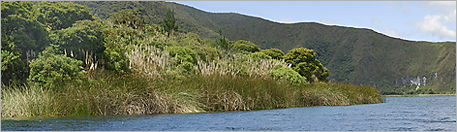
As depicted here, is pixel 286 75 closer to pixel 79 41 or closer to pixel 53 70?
pixel 79 41

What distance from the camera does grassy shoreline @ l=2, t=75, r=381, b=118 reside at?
15.6m

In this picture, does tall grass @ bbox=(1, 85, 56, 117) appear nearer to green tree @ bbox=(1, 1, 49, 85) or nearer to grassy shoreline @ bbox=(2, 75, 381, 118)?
grassy shoreline @ bbox=(2, 75, 381, 118)

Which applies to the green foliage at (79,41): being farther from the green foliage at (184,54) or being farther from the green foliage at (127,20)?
the green foliage at (127,20)

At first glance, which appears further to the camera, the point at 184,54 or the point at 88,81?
the point at 184,54

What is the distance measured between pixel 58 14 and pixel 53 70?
25.5 feet

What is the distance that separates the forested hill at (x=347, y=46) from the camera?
102250mm

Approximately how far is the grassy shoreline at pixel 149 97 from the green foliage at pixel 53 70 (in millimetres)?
516

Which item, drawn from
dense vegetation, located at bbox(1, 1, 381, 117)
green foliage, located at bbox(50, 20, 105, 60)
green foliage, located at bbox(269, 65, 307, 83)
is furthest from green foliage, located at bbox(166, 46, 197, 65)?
→ green foliage, located at bbox(50, 20, 105, 60)

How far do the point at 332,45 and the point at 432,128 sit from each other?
113m

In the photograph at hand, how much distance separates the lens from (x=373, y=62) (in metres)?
114

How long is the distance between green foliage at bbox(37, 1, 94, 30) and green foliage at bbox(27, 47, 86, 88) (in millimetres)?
4942

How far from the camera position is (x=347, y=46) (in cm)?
12281

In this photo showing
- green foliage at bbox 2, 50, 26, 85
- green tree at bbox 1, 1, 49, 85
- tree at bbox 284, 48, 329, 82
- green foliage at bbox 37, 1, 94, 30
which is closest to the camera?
green foliage at bbox 2, 50, 26, 85

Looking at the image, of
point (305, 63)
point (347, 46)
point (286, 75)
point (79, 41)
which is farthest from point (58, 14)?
point (347, 46)
